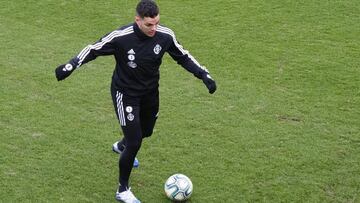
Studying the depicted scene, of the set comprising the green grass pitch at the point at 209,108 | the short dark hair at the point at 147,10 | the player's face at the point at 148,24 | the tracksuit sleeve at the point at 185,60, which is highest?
the short dark hair at the point at 147,10

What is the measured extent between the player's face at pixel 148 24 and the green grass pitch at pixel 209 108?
5.59ft

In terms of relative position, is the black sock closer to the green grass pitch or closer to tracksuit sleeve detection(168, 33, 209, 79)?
the green grass pitch

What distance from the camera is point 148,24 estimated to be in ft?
16.2

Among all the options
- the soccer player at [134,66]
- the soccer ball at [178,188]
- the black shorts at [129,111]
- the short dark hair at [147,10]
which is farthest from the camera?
the soccer ball at [178,188]

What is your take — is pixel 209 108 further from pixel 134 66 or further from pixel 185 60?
pixel 134 66

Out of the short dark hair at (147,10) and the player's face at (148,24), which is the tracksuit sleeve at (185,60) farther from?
the short dark hair at (147,10)

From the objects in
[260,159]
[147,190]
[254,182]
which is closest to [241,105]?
[260,159]

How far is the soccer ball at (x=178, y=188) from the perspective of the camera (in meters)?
5.46

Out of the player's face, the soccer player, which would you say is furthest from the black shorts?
the player's face

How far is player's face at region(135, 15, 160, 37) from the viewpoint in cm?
492

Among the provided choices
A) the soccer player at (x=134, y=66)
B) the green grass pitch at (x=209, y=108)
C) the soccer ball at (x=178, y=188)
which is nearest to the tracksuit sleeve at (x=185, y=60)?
the soccer player at (x=134, y=66)

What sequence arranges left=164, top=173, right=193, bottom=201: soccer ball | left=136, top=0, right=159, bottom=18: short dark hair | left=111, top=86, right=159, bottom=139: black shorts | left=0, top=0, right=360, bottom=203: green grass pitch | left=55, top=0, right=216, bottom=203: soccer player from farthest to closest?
left=0, top=0, right=360, bottom=203: green grass pitch
left=164, top=173, right=193, bottom=201: soccer ball
left=111, top=86, right=159, bottom=139: black shorts
left=55, top=0, right=216, bottom=203: soccer player
left=136, top=0, right=159, bottom=18: short dark hair

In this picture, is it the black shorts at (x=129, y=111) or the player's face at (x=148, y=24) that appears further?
the black shorts at (x=129, y=111)

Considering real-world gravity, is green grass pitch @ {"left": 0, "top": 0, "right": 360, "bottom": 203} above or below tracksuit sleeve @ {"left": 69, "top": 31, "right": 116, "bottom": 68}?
below
